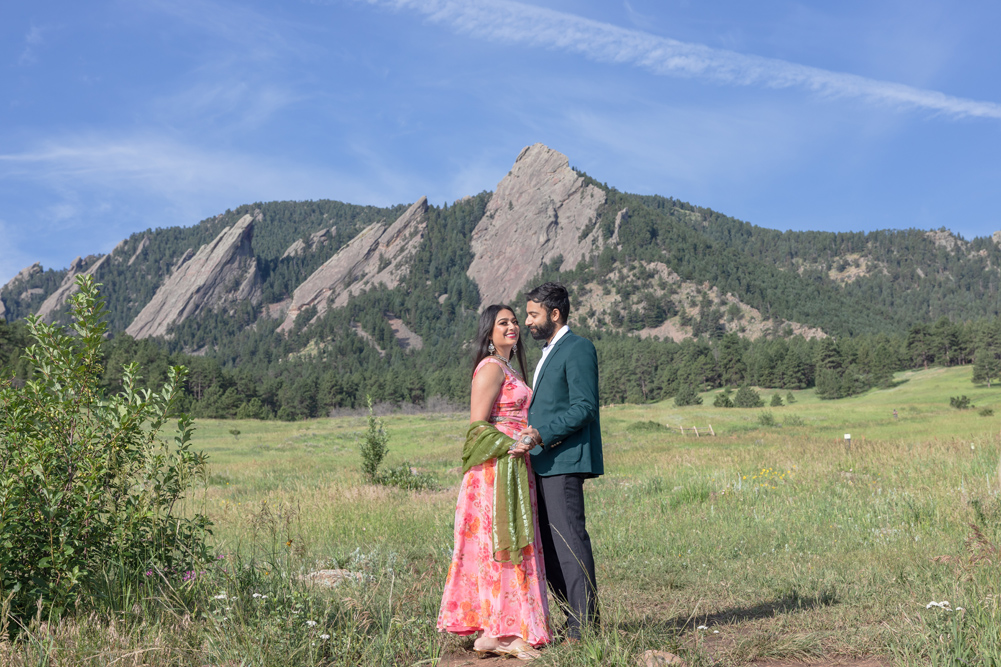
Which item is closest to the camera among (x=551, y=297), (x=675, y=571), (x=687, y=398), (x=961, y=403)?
(x=551, y=297)

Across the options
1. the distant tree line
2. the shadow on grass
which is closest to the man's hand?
the shadow on grass

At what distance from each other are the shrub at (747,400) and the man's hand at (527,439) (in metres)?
72.3

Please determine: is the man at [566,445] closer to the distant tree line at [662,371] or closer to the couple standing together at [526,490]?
the couple standing together at [526,490]

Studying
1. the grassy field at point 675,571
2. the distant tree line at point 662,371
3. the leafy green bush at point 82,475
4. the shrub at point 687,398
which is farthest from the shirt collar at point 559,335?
the shrub at point 687,398

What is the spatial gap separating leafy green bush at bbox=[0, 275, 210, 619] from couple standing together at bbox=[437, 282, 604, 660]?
6.08ft

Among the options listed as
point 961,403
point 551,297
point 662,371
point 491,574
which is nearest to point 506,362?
point 551,297

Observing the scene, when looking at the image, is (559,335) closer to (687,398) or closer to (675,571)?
(675,571)

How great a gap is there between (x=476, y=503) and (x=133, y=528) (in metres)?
2.18

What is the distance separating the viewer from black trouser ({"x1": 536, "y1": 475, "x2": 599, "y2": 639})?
11.9ft

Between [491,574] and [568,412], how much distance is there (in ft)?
3.56

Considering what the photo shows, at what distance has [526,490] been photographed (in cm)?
379

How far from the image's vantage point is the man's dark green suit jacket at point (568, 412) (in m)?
3.62

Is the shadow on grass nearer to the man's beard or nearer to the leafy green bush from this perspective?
the man's beard

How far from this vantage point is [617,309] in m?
148
